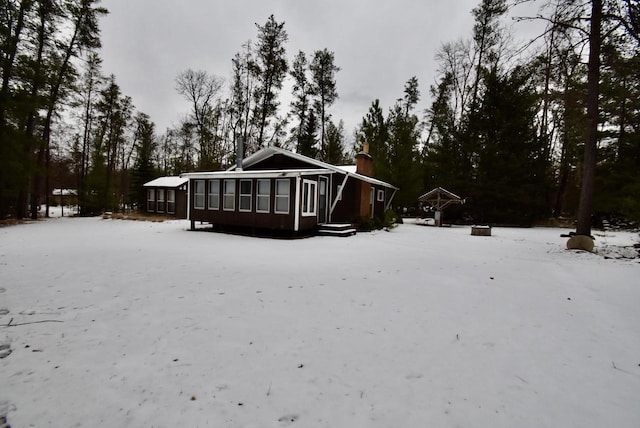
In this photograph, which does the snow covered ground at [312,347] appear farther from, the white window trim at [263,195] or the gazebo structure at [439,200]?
the gazebo structure at [439,200]

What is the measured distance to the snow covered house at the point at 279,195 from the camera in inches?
465

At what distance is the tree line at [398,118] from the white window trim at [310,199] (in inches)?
351

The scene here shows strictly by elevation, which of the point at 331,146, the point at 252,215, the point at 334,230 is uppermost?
the point at 331,146

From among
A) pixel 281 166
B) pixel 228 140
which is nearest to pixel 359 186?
pixel 281 166

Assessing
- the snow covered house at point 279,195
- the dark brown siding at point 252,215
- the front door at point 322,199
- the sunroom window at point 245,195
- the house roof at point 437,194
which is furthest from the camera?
the house roof at point 437,194

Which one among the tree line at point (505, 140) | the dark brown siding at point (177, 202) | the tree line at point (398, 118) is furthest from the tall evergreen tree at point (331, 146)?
the dark brown siding at point (177, 202)

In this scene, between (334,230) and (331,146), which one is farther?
(331,146)

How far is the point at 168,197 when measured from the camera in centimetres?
2314

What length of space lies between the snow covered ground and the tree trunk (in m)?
5.28

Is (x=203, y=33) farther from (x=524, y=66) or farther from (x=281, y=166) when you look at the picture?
(x=524, y=66)

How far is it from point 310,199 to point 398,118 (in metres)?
15.3

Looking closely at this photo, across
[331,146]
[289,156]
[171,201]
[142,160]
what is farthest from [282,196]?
[142,160]

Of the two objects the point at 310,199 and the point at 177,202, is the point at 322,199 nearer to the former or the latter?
the point at 310,199

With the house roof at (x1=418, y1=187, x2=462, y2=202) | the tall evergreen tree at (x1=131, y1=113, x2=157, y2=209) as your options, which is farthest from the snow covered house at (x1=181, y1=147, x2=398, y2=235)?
the tall evergreen tree at (x1=131, y1=113, x2=157, y2=209)
